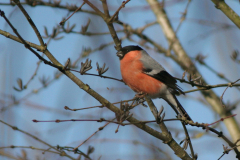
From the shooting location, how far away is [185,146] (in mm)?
2621

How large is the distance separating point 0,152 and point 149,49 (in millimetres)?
2550

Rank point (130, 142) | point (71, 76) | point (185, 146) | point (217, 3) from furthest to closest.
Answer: point (130, 142) < point (217, 3) < point (185, 146) < point (71, 76)

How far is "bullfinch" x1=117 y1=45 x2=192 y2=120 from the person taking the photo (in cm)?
341

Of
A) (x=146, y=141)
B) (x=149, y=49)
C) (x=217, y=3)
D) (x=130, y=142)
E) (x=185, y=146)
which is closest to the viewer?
(x=146, y=141)

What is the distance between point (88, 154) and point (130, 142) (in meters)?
0.98

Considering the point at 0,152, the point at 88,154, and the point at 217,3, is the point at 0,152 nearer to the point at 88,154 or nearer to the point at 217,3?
the point at 88,154

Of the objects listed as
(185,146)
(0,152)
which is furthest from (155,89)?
(0,152)

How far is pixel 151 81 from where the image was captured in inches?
136

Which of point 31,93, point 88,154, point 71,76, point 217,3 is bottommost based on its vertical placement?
point 88,154

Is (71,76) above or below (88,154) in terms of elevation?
above

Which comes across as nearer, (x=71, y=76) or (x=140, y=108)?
(x=71, y=76)

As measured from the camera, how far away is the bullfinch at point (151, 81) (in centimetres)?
341

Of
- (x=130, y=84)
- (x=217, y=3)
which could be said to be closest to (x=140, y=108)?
(x=130, y=84)

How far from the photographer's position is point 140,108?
9.68 ft
